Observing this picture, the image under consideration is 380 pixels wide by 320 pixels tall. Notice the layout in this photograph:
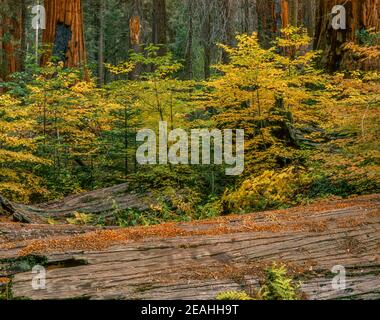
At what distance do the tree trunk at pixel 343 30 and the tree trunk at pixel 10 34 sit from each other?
443 inches

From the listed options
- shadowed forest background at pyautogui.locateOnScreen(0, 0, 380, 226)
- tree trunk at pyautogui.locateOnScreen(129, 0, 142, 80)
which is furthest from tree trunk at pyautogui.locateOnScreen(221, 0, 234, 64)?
tree trunk at pyautogui.locateOnScreen(129, 0, 142, 80)

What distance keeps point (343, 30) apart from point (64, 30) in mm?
7859

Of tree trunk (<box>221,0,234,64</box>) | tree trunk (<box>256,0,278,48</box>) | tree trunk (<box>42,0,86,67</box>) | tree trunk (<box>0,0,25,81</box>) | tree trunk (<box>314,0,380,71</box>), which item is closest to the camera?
tree trunk (<box>314,0,380,71</box>)

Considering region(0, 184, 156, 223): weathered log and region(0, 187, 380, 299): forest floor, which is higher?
region(0, 187, 380, 299): forest floor

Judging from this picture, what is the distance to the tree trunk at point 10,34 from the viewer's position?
19.4m

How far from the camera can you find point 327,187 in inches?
350

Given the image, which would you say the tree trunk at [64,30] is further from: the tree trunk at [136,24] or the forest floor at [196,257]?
the forest floor at [196,257]

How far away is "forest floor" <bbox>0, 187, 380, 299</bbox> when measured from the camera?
4090 mm

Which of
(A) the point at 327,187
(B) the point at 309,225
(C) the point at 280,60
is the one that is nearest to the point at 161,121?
(C) the point at 280,60

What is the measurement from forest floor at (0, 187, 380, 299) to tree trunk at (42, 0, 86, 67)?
869cm

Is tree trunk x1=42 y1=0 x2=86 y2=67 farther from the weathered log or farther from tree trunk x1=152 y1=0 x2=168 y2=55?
the weathered log

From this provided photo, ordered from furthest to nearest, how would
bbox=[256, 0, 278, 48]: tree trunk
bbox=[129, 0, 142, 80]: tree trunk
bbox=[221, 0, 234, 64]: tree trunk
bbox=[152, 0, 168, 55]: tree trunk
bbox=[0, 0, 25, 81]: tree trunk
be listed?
bbox=[129, 0, 142, 80]: tree trunk < bbox=[0, 0, 25, 81]: tree trunk < bbox=[152, 0, 168, 55]: tree trunk < bbox=[256, 0, 278, 48]: tree trunk < bbox=[221, 0, 234, 64]: tree trunk

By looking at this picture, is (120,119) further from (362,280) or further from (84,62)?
(362,280)

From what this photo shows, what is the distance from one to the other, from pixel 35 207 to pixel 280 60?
18.1ft
